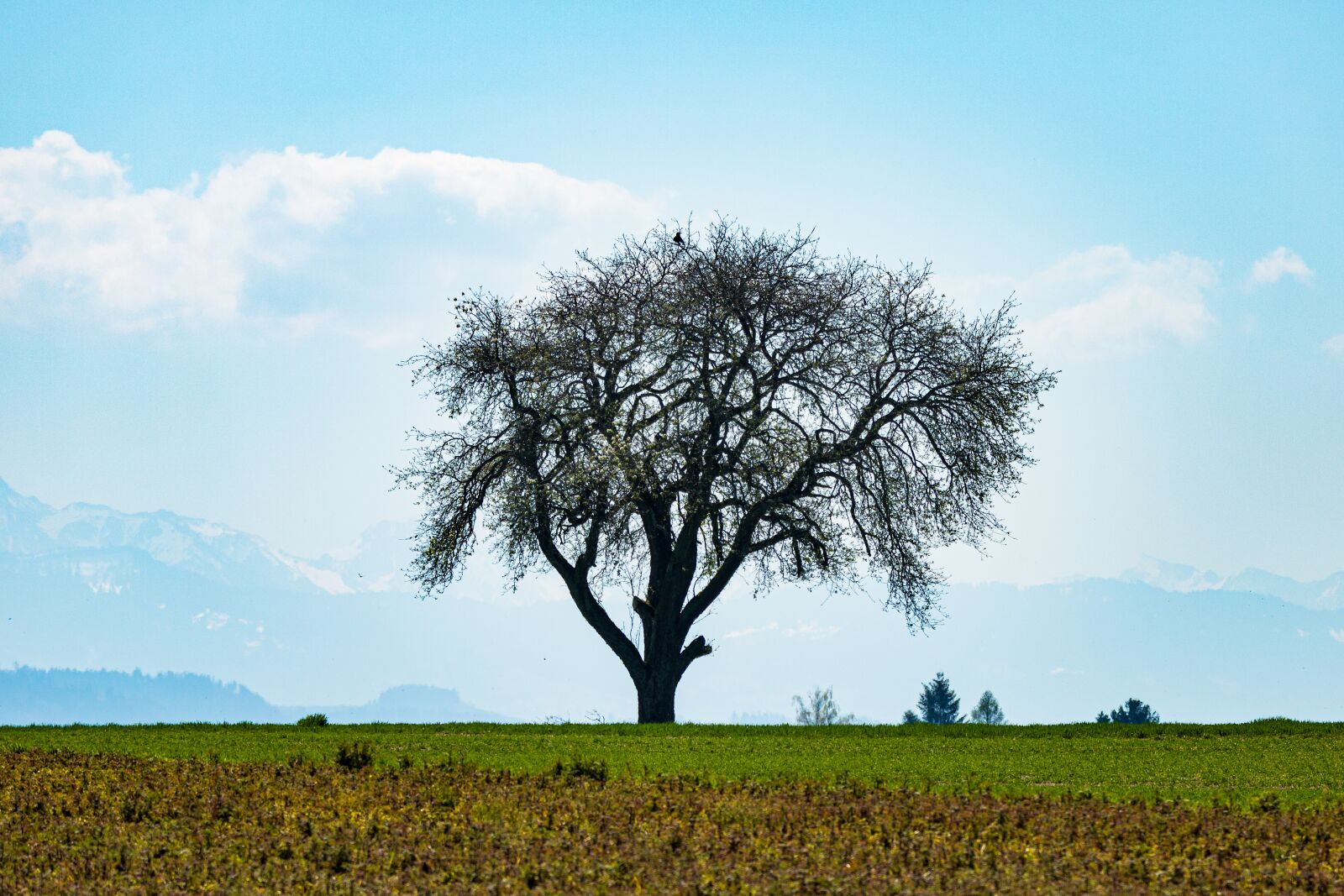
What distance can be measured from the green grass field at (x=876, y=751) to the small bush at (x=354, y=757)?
605 millimetres

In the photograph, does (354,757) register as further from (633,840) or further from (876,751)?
(876,751)

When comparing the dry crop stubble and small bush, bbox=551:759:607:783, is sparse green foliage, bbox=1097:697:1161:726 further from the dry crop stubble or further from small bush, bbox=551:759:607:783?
the dry crop stubble

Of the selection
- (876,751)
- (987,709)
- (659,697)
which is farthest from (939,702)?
(876,751)

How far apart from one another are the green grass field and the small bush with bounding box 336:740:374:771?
61 cm

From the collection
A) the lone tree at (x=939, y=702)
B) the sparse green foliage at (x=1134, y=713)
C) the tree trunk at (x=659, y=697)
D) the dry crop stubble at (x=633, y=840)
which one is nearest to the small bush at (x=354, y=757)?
the dry crop stubble at (x=633, y=840)

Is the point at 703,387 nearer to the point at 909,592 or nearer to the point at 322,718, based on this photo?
the point at 909,592

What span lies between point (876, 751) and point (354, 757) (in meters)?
9.57

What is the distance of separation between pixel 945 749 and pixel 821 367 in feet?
42.9

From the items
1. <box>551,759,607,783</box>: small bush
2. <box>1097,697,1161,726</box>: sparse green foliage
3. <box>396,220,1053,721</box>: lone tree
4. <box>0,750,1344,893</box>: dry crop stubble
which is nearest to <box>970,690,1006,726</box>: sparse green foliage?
<box>1097,697,1161,726</box>: sparse green foliage

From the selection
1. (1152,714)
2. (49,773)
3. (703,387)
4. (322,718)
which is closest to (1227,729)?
(703,387)

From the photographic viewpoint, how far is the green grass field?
19031 mm

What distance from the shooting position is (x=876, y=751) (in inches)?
963

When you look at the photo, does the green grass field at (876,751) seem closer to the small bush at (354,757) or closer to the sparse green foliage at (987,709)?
the small bush at (354,757)

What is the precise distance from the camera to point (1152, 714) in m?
107
